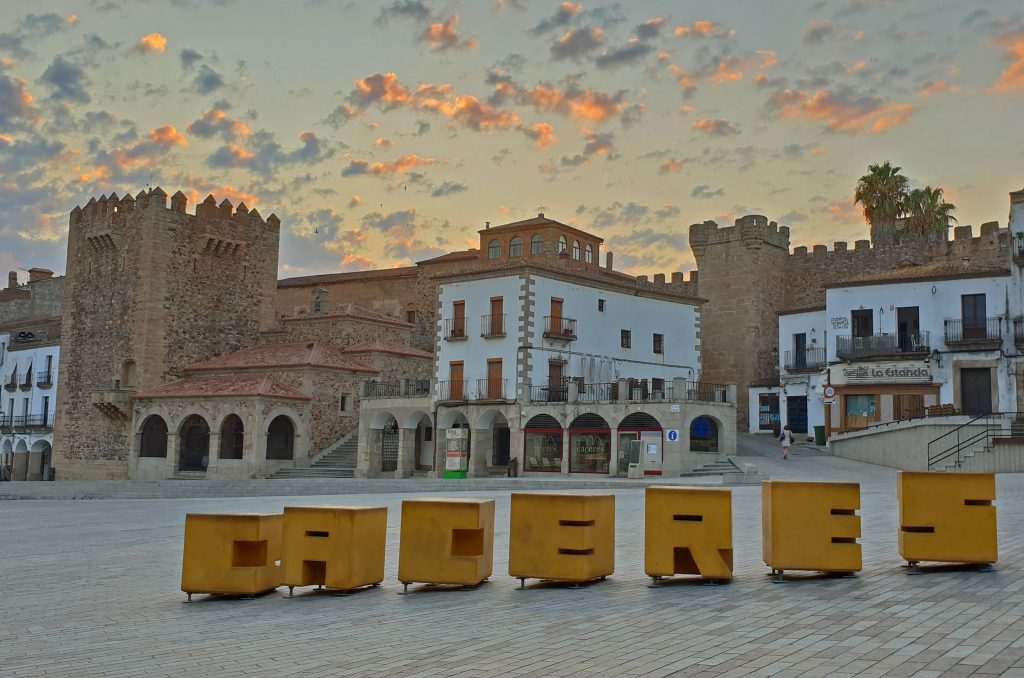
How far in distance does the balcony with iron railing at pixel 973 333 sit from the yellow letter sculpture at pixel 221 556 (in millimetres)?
34756

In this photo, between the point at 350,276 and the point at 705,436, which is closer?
the point at 705,436

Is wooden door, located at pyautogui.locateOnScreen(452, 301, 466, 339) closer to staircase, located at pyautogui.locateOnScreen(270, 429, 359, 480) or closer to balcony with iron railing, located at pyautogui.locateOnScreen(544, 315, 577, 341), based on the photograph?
balcony with iron railing, located at pyautogui.locateOnScreen(544, 315, 577, 341)

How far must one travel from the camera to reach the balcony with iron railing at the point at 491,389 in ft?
135

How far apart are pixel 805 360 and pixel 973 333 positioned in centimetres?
869

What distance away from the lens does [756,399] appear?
50.5 m

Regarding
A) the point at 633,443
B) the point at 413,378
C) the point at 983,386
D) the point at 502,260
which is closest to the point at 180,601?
the point at 633,443

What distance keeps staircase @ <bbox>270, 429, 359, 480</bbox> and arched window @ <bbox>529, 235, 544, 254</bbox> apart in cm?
1348

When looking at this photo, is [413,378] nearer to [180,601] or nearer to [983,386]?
[983,386]

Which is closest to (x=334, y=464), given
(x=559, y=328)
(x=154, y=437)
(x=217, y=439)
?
(x=217, y=439)

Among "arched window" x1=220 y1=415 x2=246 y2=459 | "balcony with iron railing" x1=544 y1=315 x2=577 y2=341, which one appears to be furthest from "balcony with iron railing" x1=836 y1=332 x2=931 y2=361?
"arched window" x1=220 y1=415 x2=246 y2=459

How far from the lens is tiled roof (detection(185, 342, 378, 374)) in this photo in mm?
48406

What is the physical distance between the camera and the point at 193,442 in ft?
165

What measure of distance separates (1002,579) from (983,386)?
32545 mm

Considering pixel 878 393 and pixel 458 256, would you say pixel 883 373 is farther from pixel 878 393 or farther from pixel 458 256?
pixel 458 256
